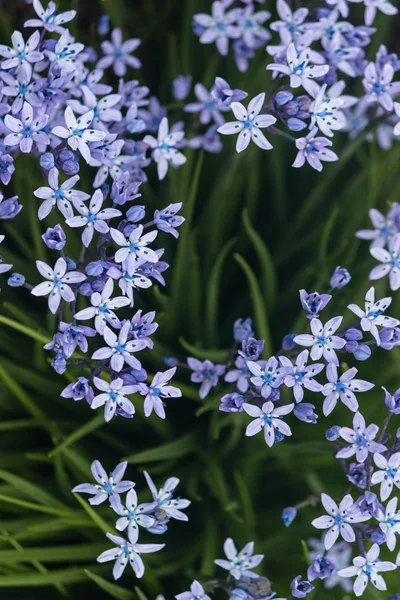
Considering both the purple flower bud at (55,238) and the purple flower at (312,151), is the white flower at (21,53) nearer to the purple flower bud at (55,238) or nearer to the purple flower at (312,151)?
the purple flower bud at (55,238)

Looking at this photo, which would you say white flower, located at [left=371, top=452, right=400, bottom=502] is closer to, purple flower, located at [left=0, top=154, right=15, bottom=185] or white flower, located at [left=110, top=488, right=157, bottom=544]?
white flower, located at [left=110, top=488, right=157, bottom=544]

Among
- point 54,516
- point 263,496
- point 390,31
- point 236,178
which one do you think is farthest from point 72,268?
point 390,31

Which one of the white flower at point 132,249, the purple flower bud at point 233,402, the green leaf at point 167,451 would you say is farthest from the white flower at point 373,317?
the green leaf at point 167,451

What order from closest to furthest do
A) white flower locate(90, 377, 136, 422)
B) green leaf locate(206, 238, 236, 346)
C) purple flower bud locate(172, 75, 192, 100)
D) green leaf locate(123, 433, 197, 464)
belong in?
white flower locate(90, 377, 136, 422) → green leaf locate(123, 433, 197, 464) → green leaf locate(206, 238, 236, 346) → purple flower bud locate(172, 75, 192, 100)

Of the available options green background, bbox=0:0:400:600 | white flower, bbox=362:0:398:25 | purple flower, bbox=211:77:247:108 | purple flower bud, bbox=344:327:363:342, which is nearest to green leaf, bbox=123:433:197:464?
green background, bbox=0:0:400:600

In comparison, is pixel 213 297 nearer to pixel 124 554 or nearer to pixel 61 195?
pixel 61 195

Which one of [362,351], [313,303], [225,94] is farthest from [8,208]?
[362,351]
